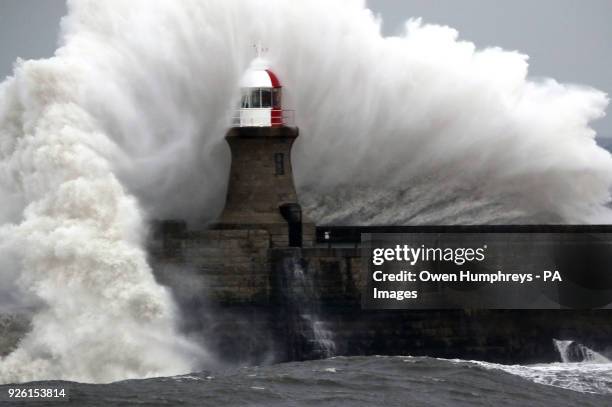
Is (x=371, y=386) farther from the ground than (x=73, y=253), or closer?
closer

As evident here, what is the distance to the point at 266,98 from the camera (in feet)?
112

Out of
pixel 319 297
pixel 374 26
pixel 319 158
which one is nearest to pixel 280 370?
pixel 319 297

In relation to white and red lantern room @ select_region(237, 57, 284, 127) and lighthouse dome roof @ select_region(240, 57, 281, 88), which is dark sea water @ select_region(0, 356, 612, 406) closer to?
white and red lantern room @ select_region(237, 57, 284, 127)

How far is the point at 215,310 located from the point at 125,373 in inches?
91.7

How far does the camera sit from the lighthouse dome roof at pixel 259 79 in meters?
34.2

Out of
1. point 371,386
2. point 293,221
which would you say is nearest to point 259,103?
point 293,221

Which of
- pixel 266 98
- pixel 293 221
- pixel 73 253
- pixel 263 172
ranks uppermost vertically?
pixel 266 98

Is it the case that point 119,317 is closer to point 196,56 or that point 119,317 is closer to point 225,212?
point 225,212

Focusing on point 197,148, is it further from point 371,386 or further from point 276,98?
point 371,386

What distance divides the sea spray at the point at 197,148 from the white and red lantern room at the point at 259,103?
33.4 inches

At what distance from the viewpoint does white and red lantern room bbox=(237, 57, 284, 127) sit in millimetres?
34156

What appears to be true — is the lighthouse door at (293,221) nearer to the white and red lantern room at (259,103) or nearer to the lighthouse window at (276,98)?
the white and red lantern room at (259,103)

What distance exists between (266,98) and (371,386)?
683 cm

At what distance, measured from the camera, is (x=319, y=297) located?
33.1m
